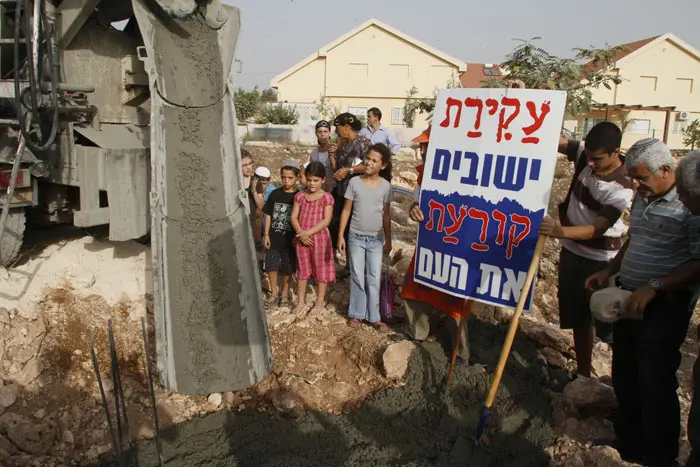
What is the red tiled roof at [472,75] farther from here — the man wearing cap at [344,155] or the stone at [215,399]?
the stone at [215,399]

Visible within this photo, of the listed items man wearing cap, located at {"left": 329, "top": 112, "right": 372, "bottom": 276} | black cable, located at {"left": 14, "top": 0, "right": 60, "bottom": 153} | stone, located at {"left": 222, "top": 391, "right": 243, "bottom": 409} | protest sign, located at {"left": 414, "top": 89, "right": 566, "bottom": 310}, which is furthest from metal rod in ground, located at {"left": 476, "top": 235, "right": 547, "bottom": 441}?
black cable, located at {"left": 14, "top": 0, "right": 60, "bottom": 153}

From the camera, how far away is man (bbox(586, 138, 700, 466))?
2730 millimetres

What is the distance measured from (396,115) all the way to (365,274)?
26619mm

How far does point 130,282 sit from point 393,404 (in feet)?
8.30

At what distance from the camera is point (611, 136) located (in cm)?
328

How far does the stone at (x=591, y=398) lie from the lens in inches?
138

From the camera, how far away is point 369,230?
14.7 feet

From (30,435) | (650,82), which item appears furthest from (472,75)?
(30,435)

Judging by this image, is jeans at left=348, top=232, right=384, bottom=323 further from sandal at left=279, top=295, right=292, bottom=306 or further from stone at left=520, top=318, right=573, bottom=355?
stone at left=520, top=318, right=573, bottom=355

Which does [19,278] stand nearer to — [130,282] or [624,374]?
[130,282]

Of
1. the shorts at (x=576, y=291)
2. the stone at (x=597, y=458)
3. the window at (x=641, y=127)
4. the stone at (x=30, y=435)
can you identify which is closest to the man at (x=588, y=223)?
the shorts at (x=576, y=291)

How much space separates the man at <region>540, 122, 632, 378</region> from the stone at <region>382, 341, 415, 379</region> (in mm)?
1150

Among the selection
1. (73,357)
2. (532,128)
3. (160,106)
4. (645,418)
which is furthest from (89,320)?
(645,418)

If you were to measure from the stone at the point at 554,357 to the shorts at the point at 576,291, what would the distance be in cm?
50
